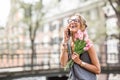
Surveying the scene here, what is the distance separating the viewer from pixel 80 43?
2.31 metres

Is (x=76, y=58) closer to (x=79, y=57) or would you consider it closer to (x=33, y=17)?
(x=79, y=57)

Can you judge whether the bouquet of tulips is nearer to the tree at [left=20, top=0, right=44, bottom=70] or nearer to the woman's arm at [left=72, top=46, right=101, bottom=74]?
the woman's arm at [left=72, top=46, right=101, bottom=74]

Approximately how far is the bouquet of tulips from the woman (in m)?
0.02

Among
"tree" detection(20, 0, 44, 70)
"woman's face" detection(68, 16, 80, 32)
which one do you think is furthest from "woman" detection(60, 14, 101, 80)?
"tree" detection(20, 0, 44, 70)

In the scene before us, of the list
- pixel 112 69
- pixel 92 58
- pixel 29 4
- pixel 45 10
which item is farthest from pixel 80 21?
pixel 45 10

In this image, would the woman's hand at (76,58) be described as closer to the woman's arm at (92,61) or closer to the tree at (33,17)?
the woman's arm at (92,61)

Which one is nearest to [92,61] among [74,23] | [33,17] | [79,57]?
[79,57]

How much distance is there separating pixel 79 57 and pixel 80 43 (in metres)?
0.09

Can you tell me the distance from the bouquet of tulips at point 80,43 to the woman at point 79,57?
0.02 m

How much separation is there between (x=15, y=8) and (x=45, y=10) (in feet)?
6.90

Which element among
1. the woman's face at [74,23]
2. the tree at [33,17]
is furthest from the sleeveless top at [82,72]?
the tree at [33,17]

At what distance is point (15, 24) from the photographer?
2375 cm

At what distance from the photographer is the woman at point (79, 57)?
7.54ft

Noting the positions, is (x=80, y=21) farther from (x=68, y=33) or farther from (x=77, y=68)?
(x=77, y=68)
